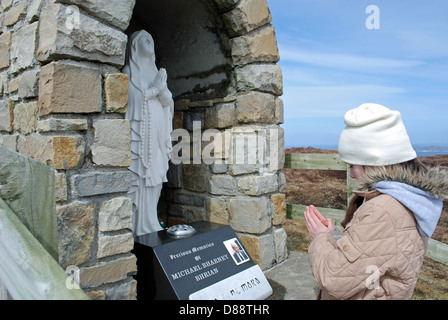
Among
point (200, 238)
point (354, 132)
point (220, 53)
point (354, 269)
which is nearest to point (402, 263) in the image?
point (354, 269)

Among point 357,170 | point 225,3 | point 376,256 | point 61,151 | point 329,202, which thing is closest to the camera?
point 376,256

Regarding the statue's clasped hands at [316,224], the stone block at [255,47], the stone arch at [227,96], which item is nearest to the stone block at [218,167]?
the stone arch at [227,96]

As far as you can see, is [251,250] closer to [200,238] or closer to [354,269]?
[200,238]

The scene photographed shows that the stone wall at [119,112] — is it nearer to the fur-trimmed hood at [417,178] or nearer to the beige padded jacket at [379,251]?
the beige padded jacket at [379,251]

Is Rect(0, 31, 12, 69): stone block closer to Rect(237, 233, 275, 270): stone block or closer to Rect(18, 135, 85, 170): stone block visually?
Rect(18, 135, 85, 170): stone block

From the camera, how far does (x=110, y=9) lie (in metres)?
2.24

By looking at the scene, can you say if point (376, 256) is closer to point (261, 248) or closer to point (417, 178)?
point (417, 178)

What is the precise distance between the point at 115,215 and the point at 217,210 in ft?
5.00

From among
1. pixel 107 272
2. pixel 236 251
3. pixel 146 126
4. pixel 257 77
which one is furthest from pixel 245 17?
pixel 107 272

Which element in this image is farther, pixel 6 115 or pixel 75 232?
pixel 6 115

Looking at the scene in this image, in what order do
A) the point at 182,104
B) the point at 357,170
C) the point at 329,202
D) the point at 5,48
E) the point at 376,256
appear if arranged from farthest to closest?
the point at 329,202 → the point at 182,104 → the point at 5,48 → the point at 357,170 → the point at 376,256

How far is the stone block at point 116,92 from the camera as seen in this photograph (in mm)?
2217

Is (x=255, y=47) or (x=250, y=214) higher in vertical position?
(x=255, y=47)

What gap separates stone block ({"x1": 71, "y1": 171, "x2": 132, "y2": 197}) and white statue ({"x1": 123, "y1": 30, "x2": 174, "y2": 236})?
28.4 inches
